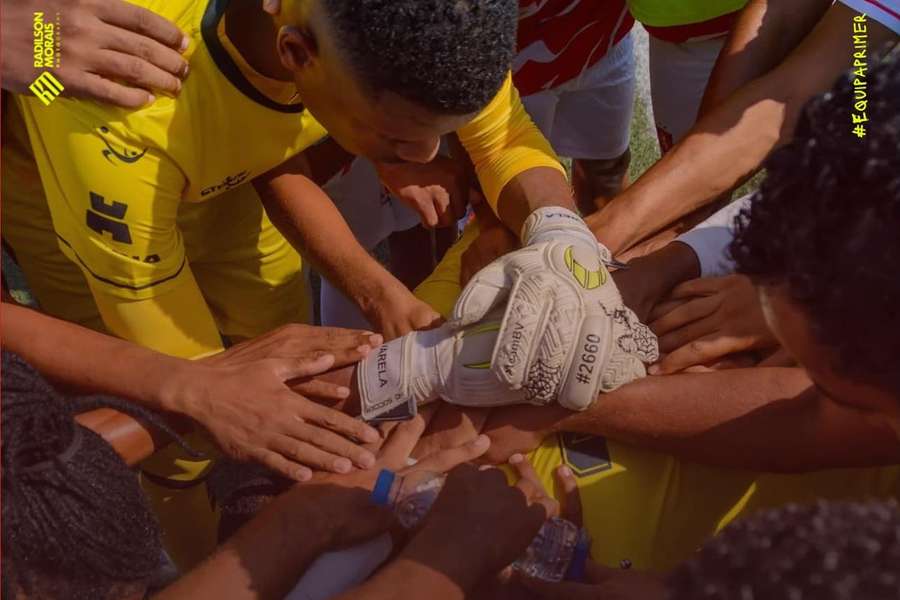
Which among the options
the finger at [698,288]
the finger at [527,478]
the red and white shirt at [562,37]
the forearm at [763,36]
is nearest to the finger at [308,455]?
the finger at [527,478]

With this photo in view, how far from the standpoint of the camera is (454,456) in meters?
1.81

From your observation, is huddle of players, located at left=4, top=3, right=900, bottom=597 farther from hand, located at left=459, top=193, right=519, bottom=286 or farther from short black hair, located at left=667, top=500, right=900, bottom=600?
short black hair, located at left=667, top=500, right=900, bottom=600

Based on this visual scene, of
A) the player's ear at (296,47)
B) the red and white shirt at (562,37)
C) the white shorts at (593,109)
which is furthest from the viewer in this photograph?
the white shorts at (593,109)

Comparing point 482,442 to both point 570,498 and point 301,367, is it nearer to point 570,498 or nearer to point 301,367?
point 570,498

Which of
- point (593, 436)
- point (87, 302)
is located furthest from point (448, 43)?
point (87, 302)

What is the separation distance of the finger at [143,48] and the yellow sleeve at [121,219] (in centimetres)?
14

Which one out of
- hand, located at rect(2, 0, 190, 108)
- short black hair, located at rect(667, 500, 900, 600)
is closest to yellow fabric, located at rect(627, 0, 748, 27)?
hand, located at rect(2, 0, 190, 108)

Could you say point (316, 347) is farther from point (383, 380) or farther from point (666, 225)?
point (666, 225)

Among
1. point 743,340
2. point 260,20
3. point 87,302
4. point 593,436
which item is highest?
point 260,20

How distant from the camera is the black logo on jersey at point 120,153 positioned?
5.99 ft

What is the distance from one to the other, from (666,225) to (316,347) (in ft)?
3.00

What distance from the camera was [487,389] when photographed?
5.88 ft

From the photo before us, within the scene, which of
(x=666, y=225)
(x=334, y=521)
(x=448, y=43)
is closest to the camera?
(x=448, y=43)

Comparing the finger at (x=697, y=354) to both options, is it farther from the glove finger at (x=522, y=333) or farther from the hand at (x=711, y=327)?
the glove finger at (x=522, y=333)
